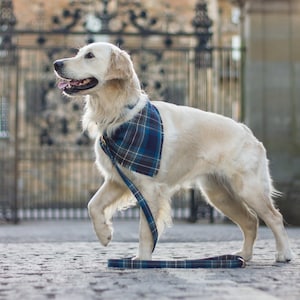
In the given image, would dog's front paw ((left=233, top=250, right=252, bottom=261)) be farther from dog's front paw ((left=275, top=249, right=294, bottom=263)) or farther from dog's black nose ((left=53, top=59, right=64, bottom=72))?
dog's black nose ((left=53, top=59, right=64, bottom=72))

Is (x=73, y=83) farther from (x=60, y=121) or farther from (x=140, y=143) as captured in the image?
(x=60, y=121)

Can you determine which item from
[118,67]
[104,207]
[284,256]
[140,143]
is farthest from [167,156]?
[284,256]

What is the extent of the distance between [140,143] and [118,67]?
2.25 ft

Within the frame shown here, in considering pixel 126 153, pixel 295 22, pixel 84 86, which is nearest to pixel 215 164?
pixel 126 153

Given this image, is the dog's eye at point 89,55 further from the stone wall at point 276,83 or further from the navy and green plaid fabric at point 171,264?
the stone wall at point 276,83

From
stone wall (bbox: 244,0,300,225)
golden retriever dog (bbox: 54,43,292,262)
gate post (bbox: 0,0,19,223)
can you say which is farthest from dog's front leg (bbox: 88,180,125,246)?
gate post (bbox: 0,0,19,223)

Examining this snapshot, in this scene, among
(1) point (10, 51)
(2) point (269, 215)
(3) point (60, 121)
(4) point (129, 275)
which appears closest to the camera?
(4) point (129, 275)

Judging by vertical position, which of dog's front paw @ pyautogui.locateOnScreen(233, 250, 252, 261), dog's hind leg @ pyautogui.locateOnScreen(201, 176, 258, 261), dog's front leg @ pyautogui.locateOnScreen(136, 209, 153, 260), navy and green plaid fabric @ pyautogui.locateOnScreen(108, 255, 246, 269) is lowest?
dog's front paw @ pyautogui.locateOnScreen(233, 250, 252, 261)

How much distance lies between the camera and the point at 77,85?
6379mm

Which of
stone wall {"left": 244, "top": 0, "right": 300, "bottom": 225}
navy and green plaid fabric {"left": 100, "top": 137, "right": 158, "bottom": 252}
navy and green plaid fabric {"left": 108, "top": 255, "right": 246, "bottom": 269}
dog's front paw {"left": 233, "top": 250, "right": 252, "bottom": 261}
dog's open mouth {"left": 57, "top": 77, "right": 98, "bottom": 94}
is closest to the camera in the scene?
navy and green plaid fabric {"left": 108, "top": 255, "right": 246, "bottom": 269}

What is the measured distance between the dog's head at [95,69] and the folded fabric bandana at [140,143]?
0.40 meters

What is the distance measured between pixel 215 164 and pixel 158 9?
61.0 feet

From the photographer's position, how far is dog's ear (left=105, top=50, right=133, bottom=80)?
637 centimetres

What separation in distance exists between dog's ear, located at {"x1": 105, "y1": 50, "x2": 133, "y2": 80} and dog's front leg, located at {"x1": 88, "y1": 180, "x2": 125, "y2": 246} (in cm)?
93
